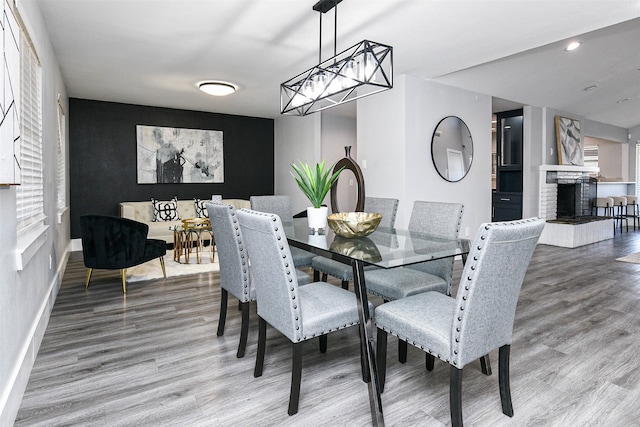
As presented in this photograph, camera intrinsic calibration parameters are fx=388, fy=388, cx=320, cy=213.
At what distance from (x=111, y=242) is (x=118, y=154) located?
11.7ft

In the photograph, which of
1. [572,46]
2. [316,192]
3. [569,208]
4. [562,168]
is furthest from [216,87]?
[569,208]

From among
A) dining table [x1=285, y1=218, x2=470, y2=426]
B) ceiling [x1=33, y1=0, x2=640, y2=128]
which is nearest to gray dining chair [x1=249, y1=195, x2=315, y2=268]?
dining table [x1=285, y1=218, x2=470, y2=426]

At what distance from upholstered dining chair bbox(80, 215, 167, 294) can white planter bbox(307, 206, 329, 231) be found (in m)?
2.03

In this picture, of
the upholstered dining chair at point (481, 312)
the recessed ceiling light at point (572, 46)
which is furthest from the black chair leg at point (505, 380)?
the recessed ceiling light at point (572, 46)

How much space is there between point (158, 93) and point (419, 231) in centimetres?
481

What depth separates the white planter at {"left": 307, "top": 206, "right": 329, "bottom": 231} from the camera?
9.14ft

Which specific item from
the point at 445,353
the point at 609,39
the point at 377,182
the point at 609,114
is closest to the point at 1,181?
the point at 445,353

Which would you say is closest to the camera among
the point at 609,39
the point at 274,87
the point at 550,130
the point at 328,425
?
the point at 328,425

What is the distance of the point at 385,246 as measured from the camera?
2.24m

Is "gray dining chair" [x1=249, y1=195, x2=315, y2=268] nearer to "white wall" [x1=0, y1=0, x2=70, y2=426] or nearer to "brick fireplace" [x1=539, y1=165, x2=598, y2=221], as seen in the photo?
"white wall" [x1=0, y1=0, x2=70, y2=426]

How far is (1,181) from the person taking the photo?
158cm

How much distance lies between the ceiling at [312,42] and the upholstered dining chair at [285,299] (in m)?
2.04

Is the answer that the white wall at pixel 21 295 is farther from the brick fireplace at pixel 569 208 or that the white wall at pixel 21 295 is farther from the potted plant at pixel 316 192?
the brick fireplace at pixel 569 208

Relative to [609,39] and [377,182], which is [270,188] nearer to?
[377,182]
